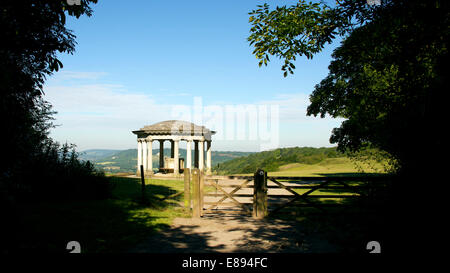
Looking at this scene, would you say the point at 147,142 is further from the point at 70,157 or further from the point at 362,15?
the point at 362,15

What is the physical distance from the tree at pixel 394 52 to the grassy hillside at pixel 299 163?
12651 mm

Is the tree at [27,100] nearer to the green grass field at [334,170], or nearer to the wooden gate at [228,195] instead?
the wooden gate at [228,195]

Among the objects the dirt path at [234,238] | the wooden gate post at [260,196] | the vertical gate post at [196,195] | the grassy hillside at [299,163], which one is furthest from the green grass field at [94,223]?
the grassy hillside at [299,163]

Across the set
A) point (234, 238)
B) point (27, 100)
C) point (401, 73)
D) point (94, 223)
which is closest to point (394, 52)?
point (401, 73)

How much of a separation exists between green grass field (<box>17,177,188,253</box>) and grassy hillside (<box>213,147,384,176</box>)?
16520 mm

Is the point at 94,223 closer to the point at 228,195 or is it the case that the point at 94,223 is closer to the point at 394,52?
the point at 228,195

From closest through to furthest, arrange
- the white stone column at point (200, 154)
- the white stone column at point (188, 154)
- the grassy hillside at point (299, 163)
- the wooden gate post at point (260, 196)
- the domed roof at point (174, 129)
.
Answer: the wooden gate post at point (260, 196) < the white stone column at point (188, 154) < the domed roof at point (174, 129) < the white stone column at point (200, 154) < the grassy hillside at point (299, 163)

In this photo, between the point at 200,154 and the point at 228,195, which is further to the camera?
the point at 200,154

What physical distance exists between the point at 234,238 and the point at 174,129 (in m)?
21.8

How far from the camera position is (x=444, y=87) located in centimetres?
677

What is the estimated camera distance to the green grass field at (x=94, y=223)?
265 inches

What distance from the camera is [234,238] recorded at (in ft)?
25.2

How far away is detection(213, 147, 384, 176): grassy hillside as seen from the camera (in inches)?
1412

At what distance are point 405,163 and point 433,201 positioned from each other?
1507 millimetres
